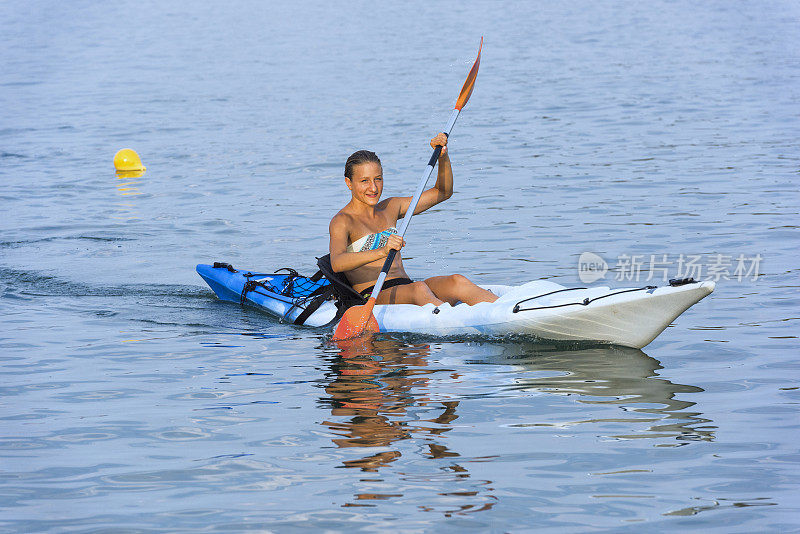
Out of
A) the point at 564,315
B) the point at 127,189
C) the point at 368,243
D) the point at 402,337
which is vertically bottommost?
the point at 402,337

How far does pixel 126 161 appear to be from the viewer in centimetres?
1406

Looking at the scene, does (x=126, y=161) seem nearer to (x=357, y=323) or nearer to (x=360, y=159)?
(x=360, y=159)

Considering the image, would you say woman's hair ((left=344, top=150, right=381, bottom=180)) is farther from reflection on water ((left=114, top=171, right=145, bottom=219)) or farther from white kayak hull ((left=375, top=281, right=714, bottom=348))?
reflection on water ((left=114, top=171, right=145, bottom=219))

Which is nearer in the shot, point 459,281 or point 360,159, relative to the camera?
point 360,159

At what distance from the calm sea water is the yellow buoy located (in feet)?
1.34

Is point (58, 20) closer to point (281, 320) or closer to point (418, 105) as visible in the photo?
point (418, 105)

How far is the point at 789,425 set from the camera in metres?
4.59

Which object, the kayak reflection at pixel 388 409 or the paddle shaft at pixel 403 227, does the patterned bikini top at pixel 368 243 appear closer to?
the paddle shaft at pixel 403 227

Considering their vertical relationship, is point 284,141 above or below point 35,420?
above

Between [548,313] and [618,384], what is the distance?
75 centimetres

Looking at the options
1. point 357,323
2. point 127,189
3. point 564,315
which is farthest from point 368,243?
point 127,189

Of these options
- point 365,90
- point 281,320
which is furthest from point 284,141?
point 281,320

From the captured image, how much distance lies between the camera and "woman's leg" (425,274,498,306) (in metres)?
6.47

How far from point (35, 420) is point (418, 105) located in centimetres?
1374
